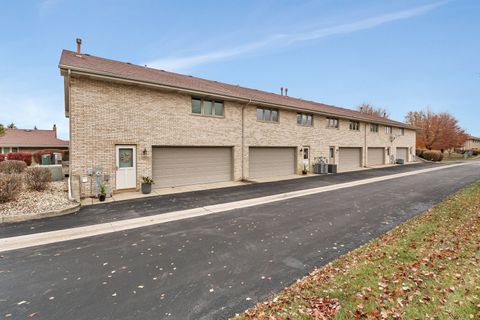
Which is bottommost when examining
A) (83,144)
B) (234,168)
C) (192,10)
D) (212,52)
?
(234,168)

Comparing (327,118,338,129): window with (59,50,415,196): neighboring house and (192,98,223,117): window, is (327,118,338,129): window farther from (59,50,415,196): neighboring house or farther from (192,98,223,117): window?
(192,98,223,117): window

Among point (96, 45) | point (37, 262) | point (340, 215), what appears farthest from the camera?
point (96, 45)

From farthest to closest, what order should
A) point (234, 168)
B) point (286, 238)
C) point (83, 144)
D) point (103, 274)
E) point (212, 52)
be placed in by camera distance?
1. point (212, 52)
2. point (234, 168)
3. point (83, 144)
4. point (286, 238)
5. point (103, 274)

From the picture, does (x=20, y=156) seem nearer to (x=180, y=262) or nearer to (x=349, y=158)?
(x=180, y=262)

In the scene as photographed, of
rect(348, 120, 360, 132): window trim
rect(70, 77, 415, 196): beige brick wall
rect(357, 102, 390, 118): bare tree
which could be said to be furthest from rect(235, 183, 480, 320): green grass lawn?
rect(357, 102, 390, 118): bare tree

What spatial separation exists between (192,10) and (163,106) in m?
8.36

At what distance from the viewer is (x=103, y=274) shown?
3.77m

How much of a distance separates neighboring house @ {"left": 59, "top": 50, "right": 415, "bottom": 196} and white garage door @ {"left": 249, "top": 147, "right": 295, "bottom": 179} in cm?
7

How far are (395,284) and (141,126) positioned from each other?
10.9 m

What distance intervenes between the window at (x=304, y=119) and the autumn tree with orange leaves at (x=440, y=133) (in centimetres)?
3132

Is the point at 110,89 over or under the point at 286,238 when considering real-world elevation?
over

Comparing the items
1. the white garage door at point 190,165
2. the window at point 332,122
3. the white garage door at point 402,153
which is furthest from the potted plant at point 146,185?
the white garage door at point 402,153

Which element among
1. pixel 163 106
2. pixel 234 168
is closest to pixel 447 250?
pixel 234 168

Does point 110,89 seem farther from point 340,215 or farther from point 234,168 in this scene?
point 340,215
